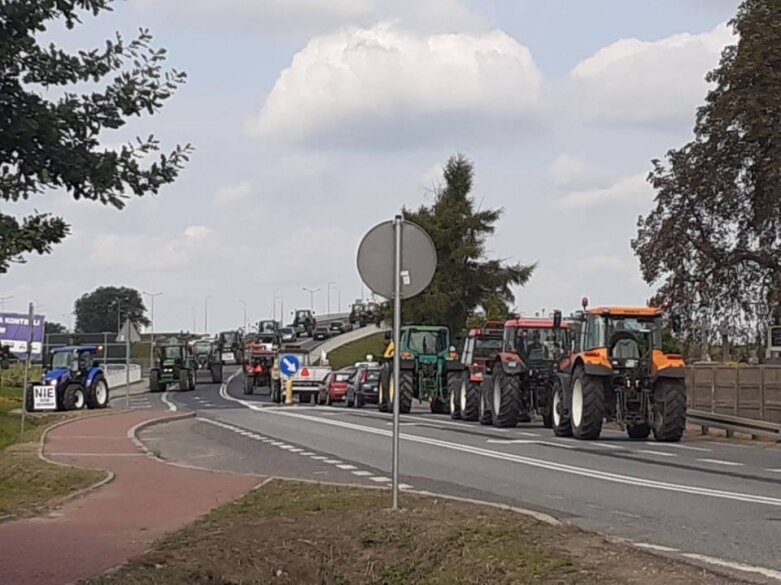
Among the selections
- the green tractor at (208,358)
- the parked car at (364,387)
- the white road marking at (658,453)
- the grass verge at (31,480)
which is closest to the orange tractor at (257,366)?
the green tractor at (208,358)

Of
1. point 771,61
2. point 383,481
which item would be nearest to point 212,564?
point 383,481

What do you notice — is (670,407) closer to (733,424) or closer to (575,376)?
(575,376)

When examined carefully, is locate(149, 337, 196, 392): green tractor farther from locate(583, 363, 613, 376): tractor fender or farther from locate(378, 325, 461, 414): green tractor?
locate(583, 363, 613, 376): tractor fender

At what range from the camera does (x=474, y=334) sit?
37.0m

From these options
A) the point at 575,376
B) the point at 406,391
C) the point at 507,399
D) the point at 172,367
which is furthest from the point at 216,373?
the point at 575,376

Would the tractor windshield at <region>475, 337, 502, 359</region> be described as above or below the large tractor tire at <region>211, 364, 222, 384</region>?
above

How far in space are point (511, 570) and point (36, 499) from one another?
24.6 ft

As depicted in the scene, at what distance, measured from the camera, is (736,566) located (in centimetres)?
1004

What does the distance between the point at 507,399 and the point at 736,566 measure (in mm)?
20872

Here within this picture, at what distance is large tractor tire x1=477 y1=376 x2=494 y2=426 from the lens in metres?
32.7

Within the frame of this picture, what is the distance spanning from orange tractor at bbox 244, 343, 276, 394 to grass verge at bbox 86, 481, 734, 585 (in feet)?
177

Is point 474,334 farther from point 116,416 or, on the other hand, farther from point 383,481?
point 383,481

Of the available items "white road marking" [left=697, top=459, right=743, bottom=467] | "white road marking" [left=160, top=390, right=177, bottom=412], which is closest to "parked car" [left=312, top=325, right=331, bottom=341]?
"white road marking" [left=160, top=390, right=177, bottom=412]

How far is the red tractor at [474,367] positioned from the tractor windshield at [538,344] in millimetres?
1732
